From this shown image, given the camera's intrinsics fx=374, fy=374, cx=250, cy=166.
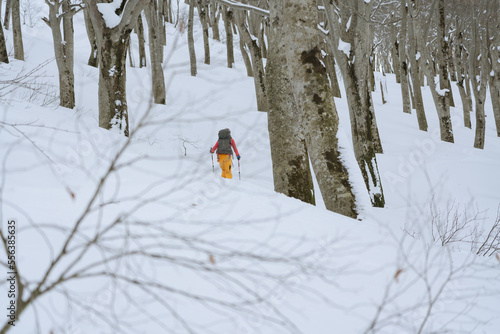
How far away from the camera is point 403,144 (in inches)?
447

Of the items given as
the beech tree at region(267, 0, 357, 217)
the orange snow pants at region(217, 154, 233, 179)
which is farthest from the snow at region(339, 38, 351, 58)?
the orange snow pants at region(217, 154, 233, 179)

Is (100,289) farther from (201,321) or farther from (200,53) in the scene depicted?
(200,53)

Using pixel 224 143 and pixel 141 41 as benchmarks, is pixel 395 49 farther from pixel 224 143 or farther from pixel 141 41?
pixel 224 143

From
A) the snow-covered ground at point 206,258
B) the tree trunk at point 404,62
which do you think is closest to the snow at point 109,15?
the snow-covered ground at point 206,258

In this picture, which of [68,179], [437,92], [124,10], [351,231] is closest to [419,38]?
[437,92]

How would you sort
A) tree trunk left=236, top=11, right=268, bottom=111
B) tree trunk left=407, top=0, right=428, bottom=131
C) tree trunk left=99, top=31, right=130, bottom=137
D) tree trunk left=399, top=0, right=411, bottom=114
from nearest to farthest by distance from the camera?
tree trunk left=99, top=31, right=130, bottom=137, tree trunk left=236, top=11, right=268, bottom=111, tree trunk left=407, top=0, right=428, bottom=131, tree trunk left=399, top=0, right=411, bottom=114

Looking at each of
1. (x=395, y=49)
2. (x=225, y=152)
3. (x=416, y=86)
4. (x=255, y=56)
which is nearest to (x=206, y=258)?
(x=225, y=152)

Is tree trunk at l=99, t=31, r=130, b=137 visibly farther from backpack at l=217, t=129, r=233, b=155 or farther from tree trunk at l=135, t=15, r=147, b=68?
tree trunk at l=135, t=15, r=147, b=68

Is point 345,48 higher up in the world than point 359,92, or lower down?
higher up

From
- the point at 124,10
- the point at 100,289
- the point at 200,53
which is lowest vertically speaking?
the point at 100,289

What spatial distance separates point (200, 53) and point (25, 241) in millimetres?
22916

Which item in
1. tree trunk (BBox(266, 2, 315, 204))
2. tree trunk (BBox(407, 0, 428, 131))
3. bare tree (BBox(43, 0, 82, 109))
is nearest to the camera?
tree trunk (BBox(266, 2, 315, 204))

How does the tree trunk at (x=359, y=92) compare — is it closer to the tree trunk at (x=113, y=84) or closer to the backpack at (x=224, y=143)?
the backpack at (x=224, y=143)

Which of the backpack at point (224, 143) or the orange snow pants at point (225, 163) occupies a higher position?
the backpack at point (224, 143)
